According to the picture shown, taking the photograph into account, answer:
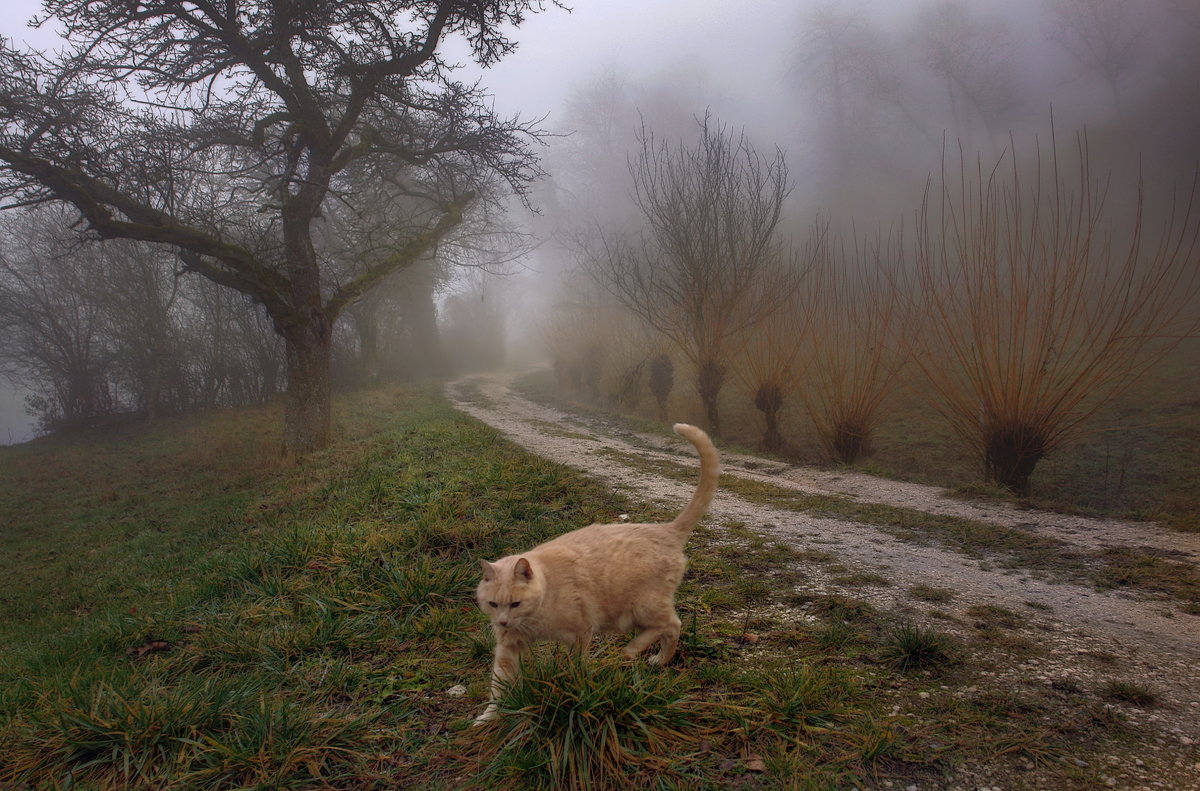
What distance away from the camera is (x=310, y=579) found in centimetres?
467

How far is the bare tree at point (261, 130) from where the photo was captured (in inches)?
355

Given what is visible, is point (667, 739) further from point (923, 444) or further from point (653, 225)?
point (653, 225)

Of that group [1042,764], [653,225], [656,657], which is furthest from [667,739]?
[653,225]

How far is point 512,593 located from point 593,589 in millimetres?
476

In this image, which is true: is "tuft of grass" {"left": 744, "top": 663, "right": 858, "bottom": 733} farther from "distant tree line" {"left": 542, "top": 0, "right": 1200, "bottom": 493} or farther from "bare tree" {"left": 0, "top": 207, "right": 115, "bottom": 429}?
"bare tree" {"left": 0, "top": 207, "right": 115, "bottom": 429}

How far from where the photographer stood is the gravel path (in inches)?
115

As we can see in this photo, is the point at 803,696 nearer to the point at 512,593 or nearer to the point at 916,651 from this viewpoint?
the point at 916,651

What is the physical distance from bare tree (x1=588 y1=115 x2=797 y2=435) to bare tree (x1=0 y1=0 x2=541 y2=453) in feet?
11.0

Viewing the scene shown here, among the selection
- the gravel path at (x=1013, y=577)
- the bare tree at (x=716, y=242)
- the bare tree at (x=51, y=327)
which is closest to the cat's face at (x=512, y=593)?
the gravel path at (x=1013, y=577)

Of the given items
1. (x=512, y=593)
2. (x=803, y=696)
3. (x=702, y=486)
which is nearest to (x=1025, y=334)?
(x=702, y=486)

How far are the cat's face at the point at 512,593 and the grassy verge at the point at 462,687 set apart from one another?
0.93ft

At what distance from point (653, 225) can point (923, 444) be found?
7368 millimetres

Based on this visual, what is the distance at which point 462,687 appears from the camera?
3246 millimetres

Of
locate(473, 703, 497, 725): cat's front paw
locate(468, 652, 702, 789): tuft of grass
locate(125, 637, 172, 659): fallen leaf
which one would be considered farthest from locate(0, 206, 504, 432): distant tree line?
locate(468, 652, 702, 789): tuft of grass
